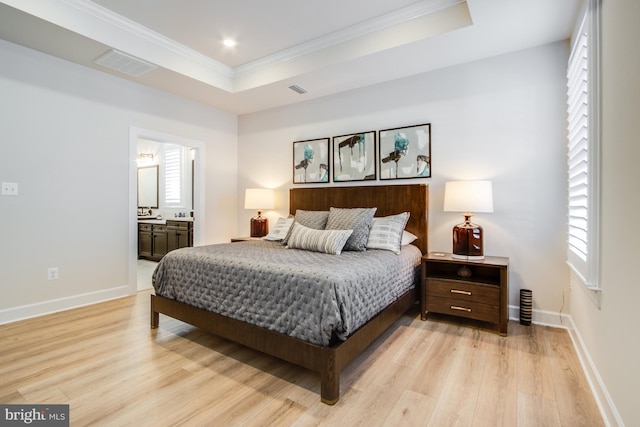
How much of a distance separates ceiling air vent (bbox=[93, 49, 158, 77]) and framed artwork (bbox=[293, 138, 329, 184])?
1.94 meters

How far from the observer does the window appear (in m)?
1.79

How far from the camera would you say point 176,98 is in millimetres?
4191

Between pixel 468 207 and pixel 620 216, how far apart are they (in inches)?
51.8

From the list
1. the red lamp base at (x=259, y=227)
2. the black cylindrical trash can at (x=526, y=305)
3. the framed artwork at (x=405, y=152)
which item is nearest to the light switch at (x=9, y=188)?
the red lamp base at (x=259, y=227)

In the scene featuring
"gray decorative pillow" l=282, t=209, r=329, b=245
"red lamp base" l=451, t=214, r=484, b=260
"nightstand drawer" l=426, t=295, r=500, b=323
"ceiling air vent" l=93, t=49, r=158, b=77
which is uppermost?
"ceiling air vent" l=93, t=49, r=158, b=77

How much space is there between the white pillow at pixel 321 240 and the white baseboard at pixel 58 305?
2239 millimetres

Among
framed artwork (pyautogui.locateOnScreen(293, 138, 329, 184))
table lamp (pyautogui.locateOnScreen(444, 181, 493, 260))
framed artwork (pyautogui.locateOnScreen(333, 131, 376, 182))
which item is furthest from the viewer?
framed artwork (pyautogui.locateOnScreen(293, 138, 329, 184))

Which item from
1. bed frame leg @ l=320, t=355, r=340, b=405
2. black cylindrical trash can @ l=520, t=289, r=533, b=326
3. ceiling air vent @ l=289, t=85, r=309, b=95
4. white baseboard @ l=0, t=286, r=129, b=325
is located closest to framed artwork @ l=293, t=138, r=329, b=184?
ceiling air vent @ l=289, t=85, r=309, b=95

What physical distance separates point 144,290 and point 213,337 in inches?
77.7

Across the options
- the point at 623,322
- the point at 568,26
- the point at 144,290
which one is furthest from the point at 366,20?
the point at 144,290

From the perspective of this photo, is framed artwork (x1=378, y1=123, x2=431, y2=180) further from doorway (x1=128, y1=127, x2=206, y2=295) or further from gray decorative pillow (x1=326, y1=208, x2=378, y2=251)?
doorway (x1=128, y1=127, x2=206, y2=295)

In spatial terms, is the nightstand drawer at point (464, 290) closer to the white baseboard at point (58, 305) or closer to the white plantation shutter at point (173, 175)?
the white baseboard at point (58, 305)

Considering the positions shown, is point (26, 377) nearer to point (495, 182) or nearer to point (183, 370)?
point (183, 370)

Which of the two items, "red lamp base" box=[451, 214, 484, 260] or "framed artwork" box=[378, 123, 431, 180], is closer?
"red lamp base" box=[451, 214, 484, 260]
